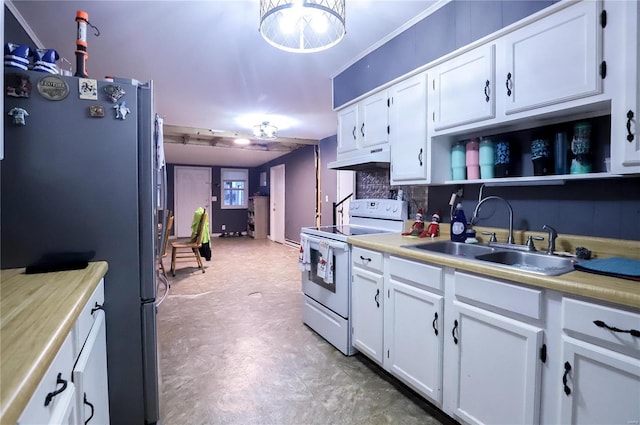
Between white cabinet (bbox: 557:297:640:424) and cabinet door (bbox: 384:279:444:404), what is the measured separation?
1.73 ft

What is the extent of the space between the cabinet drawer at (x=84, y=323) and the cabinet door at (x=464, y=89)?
6.50 feet

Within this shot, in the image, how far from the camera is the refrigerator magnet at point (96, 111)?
1.33m

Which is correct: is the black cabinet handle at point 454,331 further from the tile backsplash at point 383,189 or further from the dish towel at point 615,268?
the tile backsplash at point 383,189

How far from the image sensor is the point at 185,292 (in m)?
3.71

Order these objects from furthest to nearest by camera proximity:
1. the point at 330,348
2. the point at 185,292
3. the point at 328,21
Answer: the point at 185,292 → the point at 330,348 → the point at 328,21

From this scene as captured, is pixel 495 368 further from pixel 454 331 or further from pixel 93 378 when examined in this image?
pixel 93 378

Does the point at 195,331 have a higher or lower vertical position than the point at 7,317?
lower

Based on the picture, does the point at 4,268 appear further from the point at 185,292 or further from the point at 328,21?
the point at 185,292

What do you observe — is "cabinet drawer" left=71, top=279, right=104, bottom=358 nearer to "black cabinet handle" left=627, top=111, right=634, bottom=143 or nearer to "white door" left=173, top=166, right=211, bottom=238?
"black cabinet handle" left=627, top=111, right=634, bottom=143

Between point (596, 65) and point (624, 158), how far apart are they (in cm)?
40

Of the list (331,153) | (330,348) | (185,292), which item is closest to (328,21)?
(330,348)

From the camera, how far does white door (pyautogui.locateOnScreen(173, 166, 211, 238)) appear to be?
8.54 metres

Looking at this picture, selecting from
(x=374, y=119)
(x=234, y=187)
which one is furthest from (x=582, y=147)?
(x=234, y=187)

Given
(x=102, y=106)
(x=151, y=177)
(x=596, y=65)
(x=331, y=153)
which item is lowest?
(x=151, y=177)
